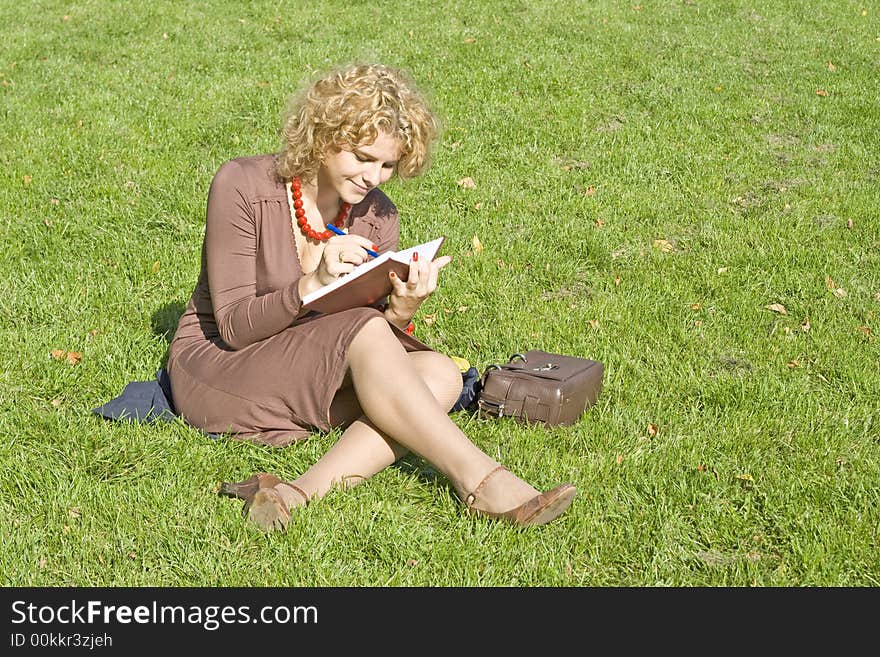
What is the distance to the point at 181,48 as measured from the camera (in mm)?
9789

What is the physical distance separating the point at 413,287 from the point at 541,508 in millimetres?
990

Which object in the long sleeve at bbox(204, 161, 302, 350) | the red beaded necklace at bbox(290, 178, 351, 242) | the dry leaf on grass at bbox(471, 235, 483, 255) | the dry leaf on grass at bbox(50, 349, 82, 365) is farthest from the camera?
the dry leaf on grass at bbox(471, 235, 483, 255)

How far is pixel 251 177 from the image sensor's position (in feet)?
13.2

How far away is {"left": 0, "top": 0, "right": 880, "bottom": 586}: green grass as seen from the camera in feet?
11.5

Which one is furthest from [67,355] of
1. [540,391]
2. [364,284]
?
[540,391]

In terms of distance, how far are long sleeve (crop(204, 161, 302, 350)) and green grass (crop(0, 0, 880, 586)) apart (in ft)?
1.58

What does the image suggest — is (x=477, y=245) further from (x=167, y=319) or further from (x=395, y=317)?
(x=395, y=317)

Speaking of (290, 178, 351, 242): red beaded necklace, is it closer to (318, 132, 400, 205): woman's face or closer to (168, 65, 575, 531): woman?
(168, 65, 575, 531): woman

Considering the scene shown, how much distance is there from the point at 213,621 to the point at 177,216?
12.9 ft

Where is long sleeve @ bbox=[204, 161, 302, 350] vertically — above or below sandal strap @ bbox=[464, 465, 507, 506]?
above

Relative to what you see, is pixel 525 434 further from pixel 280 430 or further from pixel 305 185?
pixel 305 185

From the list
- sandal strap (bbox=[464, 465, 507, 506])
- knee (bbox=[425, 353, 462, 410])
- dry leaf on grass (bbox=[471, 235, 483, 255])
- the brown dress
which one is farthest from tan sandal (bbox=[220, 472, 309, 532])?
dry leaf on grass (bbox=[471, 235, 483, 255])

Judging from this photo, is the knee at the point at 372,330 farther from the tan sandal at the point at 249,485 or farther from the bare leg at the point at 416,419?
the tan sandal at the point at 249,485

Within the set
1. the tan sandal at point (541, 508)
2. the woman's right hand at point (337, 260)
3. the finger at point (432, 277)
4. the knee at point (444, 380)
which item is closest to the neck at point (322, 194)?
the woman's right hand at point (337, 260)
